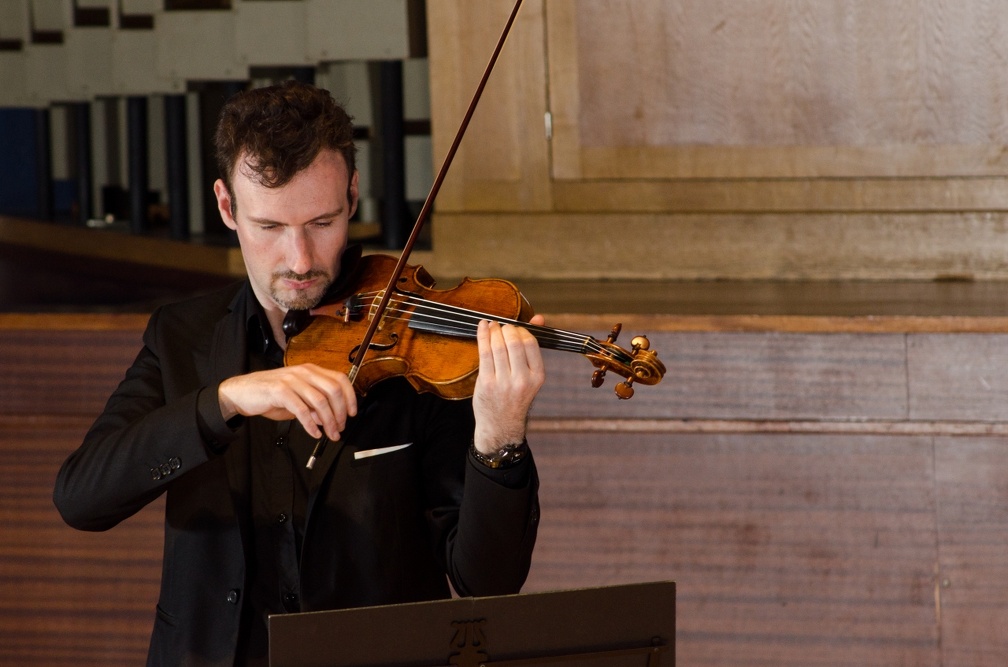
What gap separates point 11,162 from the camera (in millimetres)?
4062

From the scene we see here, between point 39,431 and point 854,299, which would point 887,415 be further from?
point 39,431

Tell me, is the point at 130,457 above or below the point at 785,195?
below

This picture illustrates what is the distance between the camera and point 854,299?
7.85ft

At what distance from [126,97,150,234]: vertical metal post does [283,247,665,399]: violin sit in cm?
212

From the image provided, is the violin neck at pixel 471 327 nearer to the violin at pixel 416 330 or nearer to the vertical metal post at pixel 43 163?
the violin at pixel 416 330

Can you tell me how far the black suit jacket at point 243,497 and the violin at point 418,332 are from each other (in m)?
0.08

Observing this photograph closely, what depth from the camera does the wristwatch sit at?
143 cm

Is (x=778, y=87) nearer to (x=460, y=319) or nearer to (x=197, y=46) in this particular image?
(x=460, y=319)

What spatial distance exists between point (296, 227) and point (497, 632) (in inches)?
21.4

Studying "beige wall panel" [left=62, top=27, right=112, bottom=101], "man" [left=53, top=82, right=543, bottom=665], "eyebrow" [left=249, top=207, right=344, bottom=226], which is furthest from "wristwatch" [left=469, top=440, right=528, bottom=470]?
"beige wall panel" [left=62, top=27, right=112, bottom=101]

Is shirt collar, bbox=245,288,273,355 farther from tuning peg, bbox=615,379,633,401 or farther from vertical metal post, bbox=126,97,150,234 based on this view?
vertical metal post, bbox=126,97,150,234

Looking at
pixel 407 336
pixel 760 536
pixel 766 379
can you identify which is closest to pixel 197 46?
pixel 766 379

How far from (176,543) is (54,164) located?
2.66 metres

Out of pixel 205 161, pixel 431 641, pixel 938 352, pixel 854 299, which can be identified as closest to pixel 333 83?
pixel 205 161
